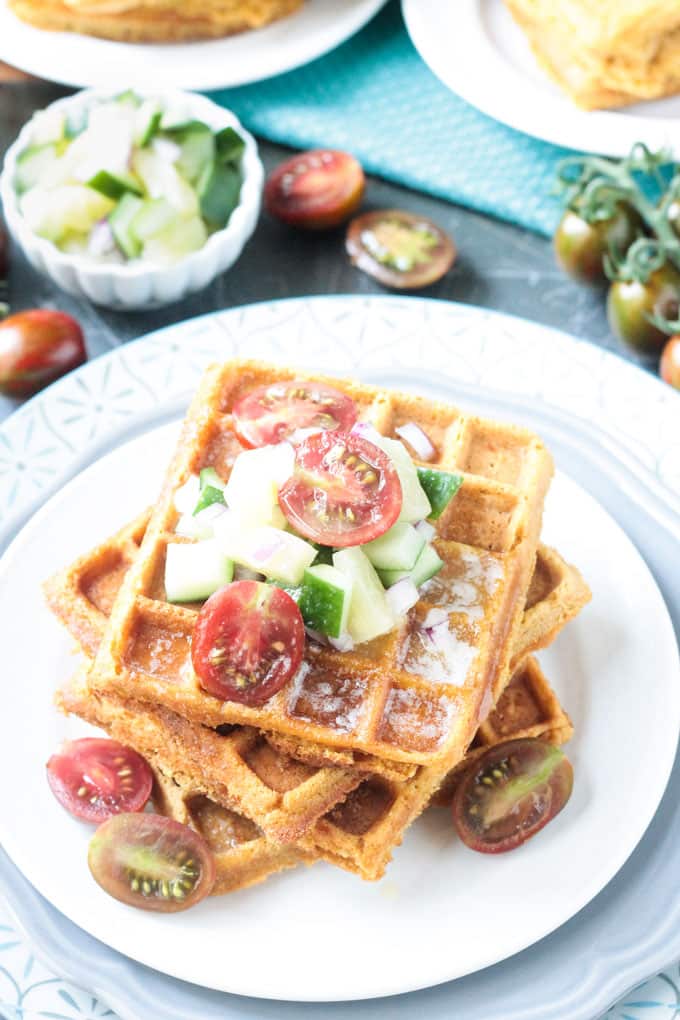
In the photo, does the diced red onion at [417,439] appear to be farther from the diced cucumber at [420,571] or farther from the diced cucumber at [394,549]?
the diced cucumber at [394,549]

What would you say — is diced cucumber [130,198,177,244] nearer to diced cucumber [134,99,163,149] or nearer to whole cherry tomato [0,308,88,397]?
diced cucumber [134,99,163,149]

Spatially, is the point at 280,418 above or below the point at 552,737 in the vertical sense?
above

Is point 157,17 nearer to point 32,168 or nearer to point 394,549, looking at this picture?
point 32,168

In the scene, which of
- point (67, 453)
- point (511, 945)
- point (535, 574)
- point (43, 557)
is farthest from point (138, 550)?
point (511, 945)

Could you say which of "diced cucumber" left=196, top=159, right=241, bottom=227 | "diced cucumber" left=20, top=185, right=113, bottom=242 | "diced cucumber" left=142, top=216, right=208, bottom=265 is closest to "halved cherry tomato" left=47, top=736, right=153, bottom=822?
"diced cucumber" left=142, top=216, right=208, bottom=265

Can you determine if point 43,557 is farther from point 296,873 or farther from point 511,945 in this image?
point 511,945

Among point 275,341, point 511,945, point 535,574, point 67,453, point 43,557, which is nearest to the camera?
point 511,945
